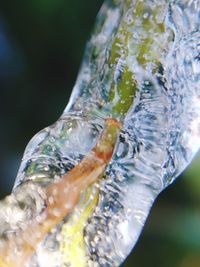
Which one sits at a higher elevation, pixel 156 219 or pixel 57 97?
pixel 57 97

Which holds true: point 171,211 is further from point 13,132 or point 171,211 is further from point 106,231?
point 106,231

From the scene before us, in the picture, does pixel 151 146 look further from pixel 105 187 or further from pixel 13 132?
pixel 13 132

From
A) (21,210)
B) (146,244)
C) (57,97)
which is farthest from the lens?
(57,97)

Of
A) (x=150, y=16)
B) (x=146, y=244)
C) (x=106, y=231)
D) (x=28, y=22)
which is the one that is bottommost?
(x=146, y=244)

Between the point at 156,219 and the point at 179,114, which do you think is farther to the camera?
the point at 156,219

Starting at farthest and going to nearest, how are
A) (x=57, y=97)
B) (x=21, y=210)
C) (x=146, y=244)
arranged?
(x=57, y=97) < (x=146, y=244) < (x=21, y=210)

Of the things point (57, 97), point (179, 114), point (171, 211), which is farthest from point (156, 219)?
point (179, 114)
